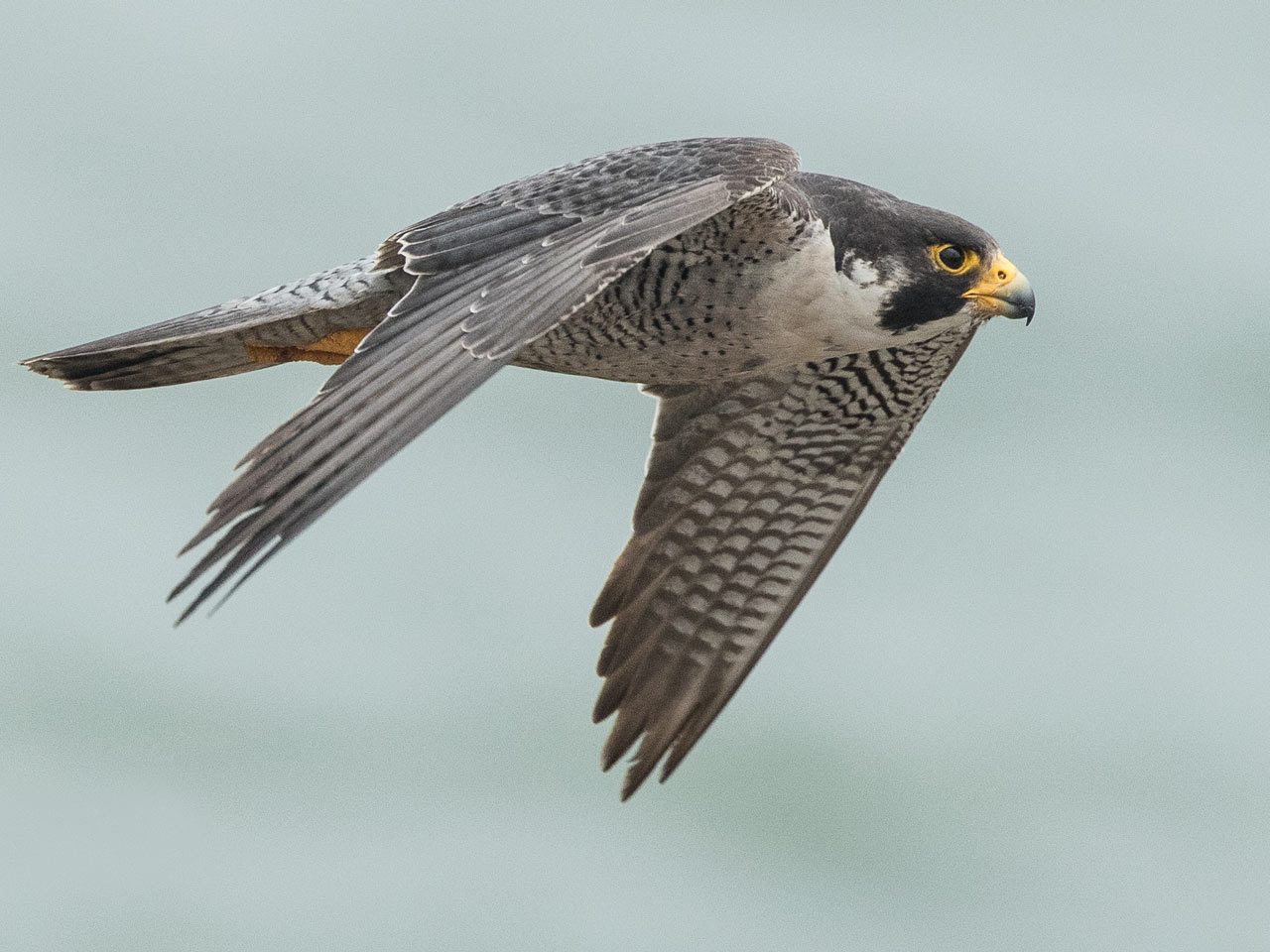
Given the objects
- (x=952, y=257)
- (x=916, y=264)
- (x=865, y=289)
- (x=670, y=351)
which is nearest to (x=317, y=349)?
(x=670, y=351)

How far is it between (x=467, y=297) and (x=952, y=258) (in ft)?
5.74

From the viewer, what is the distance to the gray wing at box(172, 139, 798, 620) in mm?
5227

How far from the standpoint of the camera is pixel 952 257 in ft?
23.0

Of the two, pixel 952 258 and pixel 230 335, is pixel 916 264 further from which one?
pixel 230 335

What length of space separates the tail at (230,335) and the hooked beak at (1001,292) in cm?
177

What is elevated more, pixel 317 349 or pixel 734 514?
pixel 317 349

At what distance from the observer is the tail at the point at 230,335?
6.80 m

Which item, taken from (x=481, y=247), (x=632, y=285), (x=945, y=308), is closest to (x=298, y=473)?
(x=481, y=247)

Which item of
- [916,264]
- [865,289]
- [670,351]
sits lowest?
[670,351]

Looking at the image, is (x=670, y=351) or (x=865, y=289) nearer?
(x=865, y=289)

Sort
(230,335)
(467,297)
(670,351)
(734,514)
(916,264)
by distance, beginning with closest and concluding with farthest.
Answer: (467,297), (230,335), (916,264), (670,351), (734,514)

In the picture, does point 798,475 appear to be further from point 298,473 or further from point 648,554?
point 298,473

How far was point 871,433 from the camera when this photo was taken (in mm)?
8016

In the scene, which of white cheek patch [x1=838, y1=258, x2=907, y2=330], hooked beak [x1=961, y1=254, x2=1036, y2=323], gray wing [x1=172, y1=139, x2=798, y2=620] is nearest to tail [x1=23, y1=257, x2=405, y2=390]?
gray wing [x1=172, y1=139, x2=798, y2=620]
